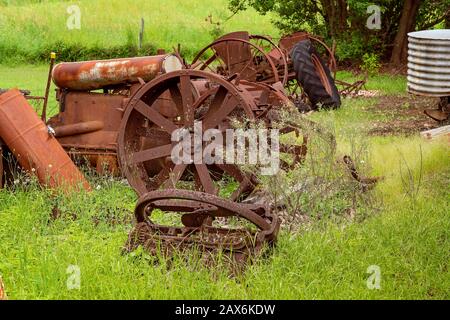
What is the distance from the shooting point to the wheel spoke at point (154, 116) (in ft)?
21.9

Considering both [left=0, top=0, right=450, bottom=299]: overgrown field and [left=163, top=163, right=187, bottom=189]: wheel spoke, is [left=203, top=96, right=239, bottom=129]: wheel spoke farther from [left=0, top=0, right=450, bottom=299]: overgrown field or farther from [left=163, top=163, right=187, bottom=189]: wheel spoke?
[left=0, top=0, right=450, bottom=299]: overgrown field

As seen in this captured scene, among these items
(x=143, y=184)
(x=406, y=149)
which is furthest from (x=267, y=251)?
(x=406, y=149)

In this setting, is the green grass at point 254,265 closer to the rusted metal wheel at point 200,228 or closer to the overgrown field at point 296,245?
the overgrown field at point 296,245

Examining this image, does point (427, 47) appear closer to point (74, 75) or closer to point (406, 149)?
point (406, 149)

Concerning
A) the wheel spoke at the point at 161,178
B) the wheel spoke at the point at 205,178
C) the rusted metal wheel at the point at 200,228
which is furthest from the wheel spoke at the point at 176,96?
the rusted metal wheel at the point at 200,228

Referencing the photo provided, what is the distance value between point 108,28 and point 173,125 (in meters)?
13.8

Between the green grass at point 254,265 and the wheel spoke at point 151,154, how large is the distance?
1.81ft

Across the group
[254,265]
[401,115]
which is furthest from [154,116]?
[401,115]

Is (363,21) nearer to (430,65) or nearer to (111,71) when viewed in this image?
(430,65)

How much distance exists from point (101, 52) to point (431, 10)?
25.7 feet

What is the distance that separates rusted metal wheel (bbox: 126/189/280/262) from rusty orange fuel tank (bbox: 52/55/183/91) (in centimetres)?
265

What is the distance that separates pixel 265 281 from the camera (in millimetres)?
4398

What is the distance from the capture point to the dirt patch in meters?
9.80

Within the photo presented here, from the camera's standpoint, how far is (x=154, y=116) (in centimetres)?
671
